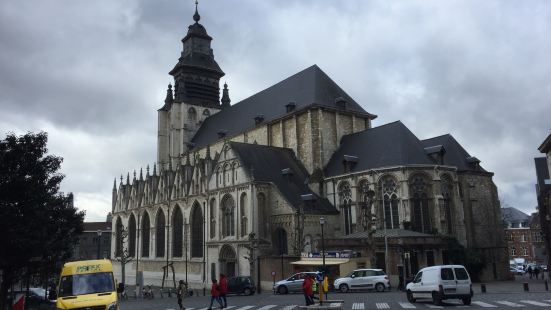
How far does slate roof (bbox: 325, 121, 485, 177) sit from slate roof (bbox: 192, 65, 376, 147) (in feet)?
15.2

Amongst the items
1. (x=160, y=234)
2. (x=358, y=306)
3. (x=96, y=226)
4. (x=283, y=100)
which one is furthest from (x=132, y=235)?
(x=358, y=306)

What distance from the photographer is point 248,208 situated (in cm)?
3788

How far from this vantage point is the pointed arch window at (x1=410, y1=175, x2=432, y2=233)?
35.8 metres

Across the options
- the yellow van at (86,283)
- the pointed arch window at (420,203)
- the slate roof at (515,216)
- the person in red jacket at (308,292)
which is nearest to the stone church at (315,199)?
the pointed arch window at (420,203)

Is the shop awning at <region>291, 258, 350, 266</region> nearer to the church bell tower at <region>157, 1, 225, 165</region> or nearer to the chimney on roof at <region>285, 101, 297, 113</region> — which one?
the chimney on roof at <region>285, 101, 297, 113</region>

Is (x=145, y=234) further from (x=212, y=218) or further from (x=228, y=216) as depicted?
(x=228, y=216)

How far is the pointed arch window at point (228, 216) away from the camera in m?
39.7

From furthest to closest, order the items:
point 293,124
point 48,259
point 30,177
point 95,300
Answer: point 293,124 < point 48,259 < point 30,177 < point 95,300

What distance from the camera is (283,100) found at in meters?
48.8

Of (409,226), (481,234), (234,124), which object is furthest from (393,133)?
(234,124)

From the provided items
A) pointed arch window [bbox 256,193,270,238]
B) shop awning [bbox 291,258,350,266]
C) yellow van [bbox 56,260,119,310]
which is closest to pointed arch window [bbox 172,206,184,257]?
pointed arch window [bbox 256,193,270,238]

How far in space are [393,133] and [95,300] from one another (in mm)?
30175

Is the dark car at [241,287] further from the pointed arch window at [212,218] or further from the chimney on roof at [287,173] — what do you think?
the chimney on roof at [287,173]

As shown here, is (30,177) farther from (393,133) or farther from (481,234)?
(481,234)
